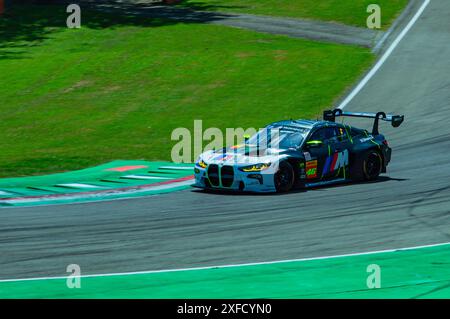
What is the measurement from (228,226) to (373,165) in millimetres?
6106

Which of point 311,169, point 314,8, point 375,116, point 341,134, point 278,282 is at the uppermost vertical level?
point 314,8

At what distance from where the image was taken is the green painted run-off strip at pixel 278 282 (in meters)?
11.5

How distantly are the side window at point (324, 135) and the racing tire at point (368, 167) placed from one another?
0.89 meters

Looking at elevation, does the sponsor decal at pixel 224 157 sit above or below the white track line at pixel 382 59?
below

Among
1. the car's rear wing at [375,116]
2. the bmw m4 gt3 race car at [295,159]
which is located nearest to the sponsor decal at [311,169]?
the bmw m4 gt3 race car at [295,159]

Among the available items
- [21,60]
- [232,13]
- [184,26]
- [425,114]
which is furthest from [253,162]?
[232,13]

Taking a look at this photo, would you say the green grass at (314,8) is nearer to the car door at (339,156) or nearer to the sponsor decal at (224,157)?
the car door at (339,156)

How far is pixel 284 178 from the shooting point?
19.1m

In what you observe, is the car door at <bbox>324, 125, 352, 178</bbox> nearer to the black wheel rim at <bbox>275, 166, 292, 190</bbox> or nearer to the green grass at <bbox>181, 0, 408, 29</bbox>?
the black wheel rim at <bbox>275, 166, 292, 190</bbox>

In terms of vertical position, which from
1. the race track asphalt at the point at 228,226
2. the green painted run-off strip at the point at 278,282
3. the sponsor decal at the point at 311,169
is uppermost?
the sponsor decal at the point at 311,169

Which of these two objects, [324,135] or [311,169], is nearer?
[311,169]

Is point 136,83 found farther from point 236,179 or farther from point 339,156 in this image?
point 236,179

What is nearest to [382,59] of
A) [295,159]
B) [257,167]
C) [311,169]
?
[311,169]

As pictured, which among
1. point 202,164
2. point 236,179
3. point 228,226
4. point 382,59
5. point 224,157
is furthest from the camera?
point 382,59
